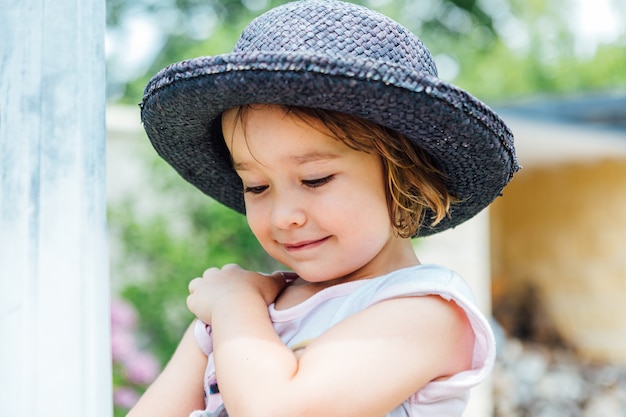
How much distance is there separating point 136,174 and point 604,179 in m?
5.38

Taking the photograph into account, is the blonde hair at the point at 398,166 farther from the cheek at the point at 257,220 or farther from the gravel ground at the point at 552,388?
the gravel ground at the point at 552,388

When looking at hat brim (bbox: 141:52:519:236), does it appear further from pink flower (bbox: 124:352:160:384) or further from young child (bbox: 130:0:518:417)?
pink flower (bbox: 124:352:160:384)

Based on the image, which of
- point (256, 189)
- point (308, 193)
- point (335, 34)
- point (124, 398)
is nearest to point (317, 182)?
point (308, 193)

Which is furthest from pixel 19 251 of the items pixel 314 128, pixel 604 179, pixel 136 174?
pixel 604 179

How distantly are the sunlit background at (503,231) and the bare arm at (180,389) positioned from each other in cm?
259

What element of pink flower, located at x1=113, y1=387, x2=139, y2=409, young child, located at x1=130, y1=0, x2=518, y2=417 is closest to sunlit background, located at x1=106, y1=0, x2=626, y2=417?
pink flower, located at x1=113, y1=387, x2=139, y2=409

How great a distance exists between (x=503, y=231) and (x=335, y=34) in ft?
30.4

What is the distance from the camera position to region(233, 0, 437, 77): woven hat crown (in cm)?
136

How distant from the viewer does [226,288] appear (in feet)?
5.03

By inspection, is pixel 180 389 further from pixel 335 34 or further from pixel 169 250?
pixel 169 250

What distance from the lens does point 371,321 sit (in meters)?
1.34

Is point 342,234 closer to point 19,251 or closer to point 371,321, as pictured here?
point 371,321

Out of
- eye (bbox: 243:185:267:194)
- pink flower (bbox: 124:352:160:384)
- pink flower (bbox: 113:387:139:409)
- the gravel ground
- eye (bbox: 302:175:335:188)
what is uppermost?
eye (bbox: 302:175:335:188)

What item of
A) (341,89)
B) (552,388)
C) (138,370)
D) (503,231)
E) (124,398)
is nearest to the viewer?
(341,89)
